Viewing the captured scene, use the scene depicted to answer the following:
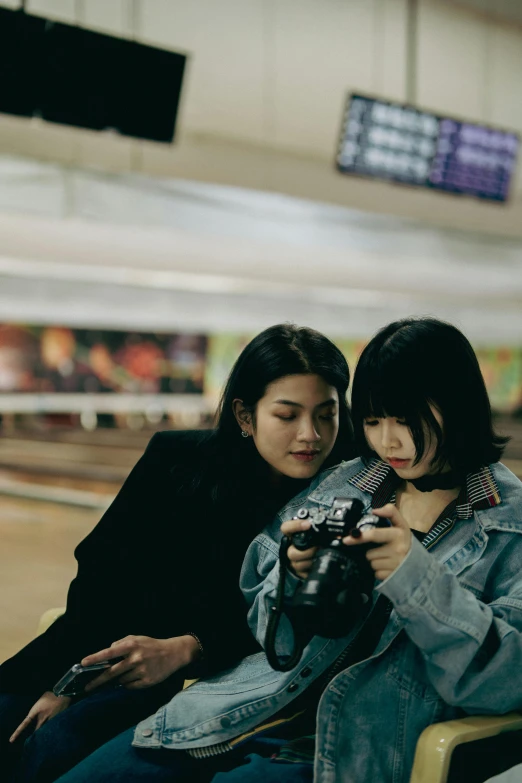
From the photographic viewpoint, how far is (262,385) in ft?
5.24

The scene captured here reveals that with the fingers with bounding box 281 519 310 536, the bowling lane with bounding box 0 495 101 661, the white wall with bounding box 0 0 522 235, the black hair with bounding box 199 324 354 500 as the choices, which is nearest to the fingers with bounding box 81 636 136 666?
the black hair with bounding box 199 324 354 500

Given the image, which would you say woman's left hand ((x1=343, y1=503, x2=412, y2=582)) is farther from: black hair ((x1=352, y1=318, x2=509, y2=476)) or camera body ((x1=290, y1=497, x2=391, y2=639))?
black hair ((x1=352, y1=318, x2=509, y2=476))

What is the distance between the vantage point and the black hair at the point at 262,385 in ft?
5.14

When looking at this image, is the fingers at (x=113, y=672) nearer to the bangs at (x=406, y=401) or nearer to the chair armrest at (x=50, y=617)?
the chair armrest at (x=50, y=617)

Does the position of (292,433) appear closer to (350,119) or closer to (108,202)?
(350,119)

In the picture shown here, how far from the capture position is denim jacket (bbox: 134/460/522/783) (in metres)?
1.15

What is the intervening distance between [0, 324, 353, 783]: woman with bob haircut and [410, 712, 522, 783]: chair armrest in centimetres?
48

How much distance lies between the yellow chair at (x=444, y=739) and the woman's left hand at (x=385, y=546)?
23 cm

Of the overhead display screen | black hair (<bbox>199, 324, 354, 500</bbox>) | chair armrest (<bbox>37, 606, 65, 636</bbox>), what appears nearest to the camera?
black hair (<bbox>199, 324, 354, 500</bbox>)

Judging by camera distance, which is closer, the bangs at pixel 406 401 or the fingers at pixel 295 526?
the fingers at pixel 295 526

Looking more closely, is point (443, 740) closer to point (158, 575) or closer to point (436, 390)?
point (436, 390)

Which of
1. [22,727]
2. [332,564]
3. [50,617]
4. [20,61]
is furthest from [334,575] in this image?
[20,61]

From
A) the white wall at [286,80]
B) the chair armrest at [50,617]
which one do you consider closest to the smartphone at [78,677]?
the chair armrest at [50,617]

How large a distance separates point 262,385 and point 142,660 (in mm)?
563
